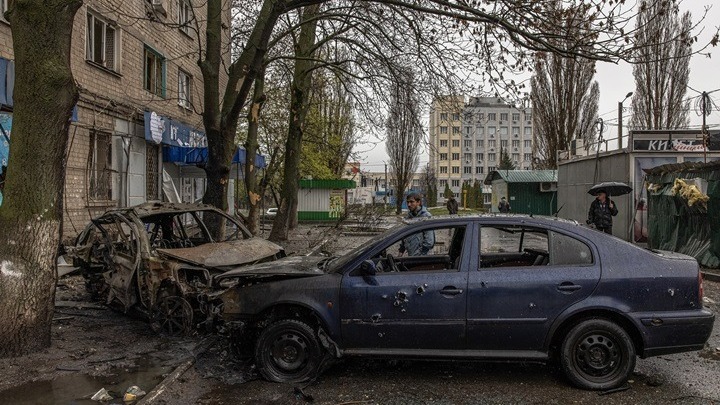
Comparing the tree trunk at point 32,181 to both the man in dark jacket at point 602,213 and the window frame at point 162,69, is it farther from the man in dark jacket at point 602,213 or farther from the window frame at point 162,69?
the window frame at point 162,69

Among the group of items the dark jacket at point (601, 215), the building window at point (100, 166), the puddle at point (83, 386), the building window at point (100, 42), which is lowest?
the puddle at point (83, 386)

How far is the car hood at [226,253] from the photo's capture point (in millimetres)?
6603

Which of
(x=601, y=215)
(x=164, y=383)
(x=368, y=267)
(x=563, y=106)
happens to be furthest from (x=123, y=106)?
(x=563, y=106)

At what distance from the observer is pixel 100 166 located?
1335 cm

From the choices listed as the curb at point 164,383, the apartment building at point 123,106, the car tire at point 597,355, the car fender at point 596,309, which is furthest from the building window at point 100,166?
the car tire at point 597,355

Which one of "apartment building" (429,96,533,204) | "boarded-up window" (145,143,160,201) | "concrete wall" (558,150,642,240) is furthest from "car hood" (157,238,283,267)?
"apartment building" (429,96,533,204)

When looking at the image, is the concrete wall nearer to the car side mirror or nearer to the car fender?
the car fender

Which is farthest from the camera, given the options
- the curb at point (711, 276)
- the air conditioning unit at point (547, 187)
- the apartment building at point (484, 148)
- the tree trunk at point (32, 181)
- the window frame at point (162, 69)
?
the apartment building at point (484, 148)

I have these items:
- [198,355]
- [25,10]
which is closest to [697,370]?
[198,355]

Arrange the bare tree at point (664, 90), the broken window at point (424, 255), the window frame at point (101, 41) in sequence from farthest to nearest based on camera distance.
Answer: the bare tree at point (664, 90)
the window frame at point (101, 41)
the broken window at point (424, 255)

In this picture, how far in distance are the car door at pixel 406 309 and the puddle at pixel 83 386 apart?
1.97m

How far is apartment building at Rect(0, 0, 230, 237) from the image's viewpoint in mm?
11867

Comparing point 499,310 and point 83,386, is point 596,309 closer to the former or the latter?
point 499,310

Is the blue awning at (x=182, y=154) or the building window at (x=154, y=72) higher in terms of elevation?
the building window at (x=154, y=72)
